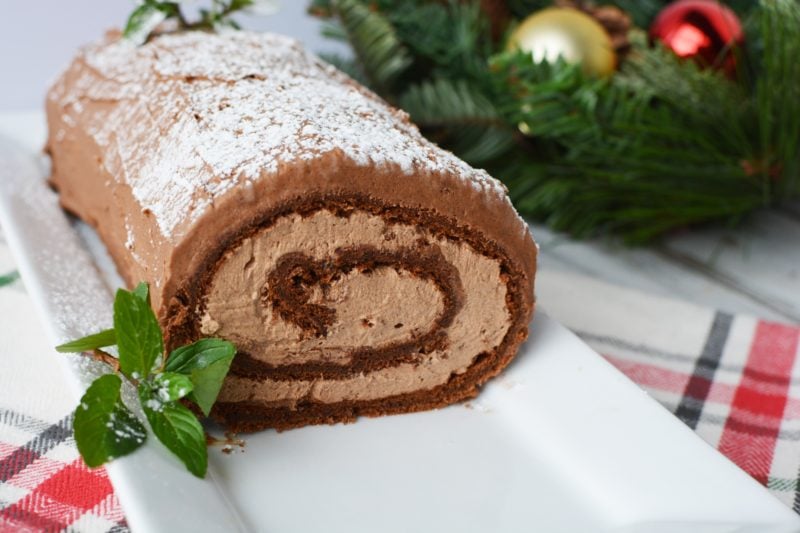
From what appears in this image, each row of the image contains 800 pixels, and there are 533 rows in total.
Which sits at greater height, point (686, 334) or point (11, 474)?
point (11, 474)

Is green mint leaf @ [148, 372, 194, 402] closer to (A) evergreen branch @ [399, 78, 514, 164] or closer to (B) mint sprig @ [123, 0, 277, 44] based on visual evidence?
(B) mint sprig @ [123, 0, 277, 44]

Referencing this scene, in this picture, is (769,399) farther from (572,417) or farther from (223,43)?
(223,43)

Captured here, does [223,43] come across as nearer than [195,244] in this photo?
No

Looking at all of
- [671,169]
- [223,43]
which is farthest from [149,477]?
[671,169]

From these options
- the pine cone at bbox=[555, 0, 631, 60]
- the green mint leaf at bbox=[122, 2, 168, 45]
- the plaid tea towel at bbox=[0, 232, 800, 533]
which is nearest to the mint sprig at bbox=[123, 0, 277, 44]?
the green mint leaf at bbox=[122, 2, 168, 45]

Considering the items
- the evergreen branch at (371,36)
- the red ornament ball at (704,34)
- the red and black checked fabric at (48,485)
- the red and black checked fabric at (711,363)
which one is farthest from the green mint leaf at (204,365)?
the red ornament ball at (704,34)

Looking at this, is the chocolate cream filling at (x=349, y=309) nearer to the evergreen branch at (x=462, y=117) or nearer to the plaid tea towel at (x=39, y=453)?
the plaid tea towel at (x=39, y=453)

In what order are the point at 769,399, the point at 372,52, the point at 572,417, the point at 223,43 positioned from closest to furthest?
1. the point at 572,417
2. the point at 769,399
3. the point at 223,43
4. the point at 372,52
